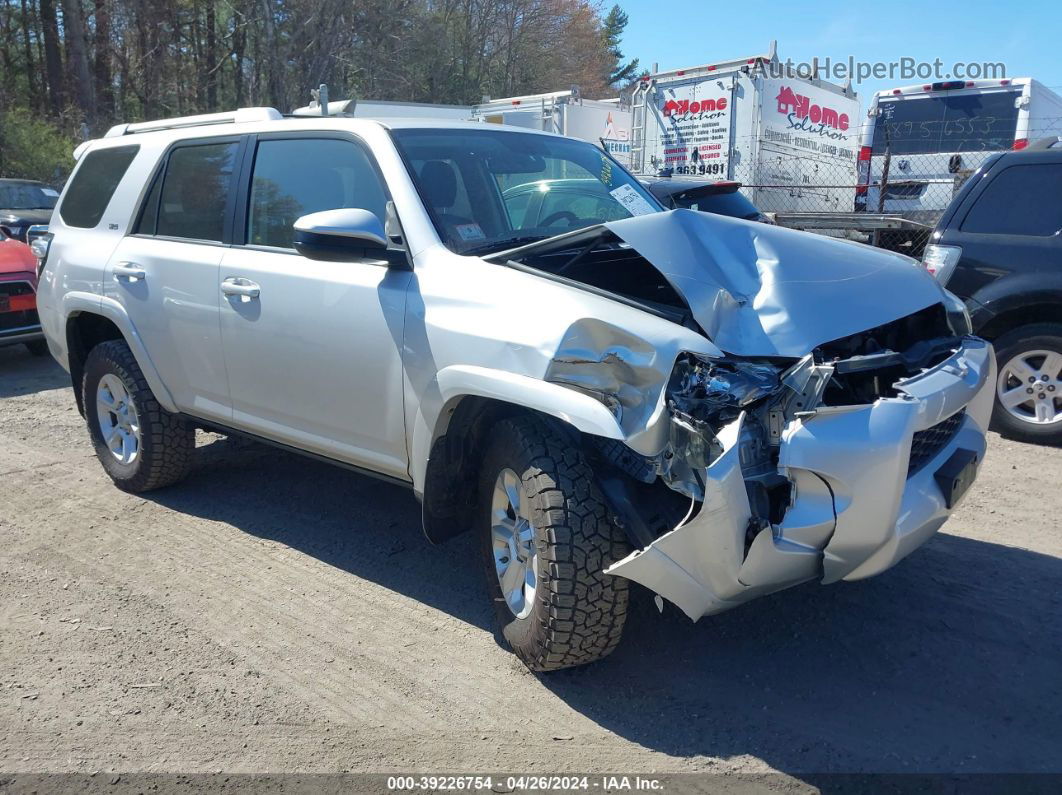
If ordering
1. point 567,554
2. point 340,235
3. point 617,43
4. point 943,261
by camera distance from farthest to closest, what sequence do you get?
1. point 617,43
2. point 943,261
3. point 340,235
4. point 567,554

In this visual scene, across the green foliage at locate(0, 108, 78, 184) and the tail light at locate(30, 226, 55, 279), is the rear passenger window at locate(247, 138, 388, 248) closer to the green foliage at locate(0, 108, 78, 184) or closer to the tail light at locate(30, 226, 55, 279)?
the tail light at locate(30, 226, 55, 279)

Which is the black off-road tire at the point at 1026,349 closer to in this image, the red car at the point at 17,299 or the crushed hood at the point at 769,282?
the crushed hood at the point at 769,282

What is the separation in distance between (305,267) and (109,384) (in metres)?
2.00

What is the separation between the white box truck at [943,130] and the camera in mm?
11602

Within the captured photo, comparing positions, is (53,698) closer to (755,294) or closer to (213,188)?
(213,188)

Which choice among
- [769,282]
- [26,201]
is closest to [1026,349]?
[769,282]

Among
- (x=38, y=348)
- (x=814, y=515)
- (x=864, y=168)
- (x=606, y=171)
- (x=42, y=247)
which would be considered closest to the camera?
(x=814, y=515)

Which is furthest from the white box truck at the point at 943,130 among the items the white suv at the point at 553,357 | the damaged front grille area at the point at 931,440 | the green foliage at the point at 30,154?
the green foliage at the point at 30,154

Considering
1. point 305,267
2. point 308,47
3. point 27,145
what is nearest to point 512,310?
point 305,267

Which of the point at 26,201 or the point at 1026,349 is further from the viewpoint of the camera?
the point at 26,201

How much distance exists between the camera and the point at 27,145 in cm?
2105

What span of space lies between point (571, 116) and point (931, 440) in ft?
48.5

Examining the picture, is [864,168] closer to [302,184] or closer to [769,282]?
[302,184]

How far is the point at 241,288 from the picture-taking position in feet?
13.8
